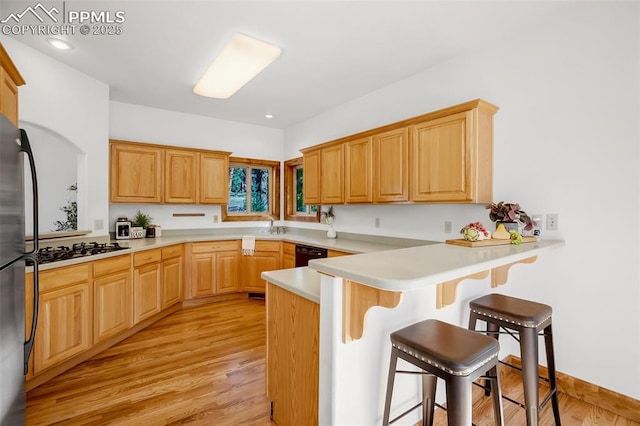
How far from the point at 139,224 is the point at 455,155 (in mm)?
3907

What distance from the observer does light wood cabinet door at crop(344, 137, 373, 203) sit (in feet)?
10.7

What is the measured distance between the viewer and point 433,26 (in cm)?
230

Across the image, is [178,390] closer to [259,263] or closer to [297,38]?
[259,263]

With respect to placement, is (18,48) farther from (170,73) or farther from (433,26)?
(433,26)

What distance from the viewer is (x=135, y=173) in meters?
3.78

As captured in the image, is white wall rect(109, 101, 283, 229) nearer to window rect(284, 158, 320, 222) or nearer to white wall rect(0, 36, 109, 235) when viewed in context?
window rect(284, 158, 320, 222)

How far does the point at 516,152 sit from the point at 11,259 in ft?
10.3

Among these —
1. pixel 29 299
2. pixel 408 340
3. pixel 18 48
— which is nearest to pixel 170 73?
pixel 18 48

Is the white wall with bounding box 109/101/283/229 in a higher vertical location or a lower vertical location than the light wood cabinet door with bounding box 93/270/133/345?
higher

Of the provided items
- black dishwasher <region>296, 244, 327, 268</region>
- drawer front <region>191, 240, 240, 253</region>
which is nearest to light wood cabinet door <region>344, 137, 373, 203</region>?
black dishwasher <region>296, 244, 327, 268</region>

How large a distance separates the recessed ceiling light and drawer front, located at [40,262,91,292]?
190cm

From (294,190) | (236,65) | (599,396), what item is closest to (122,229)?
(236,65)

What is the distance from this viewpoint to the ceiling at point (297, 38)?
210cm

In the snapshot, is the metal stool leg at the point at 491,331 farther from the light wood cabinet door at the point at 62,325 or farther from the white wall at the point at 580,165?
the light wood cabinet door at the point at 62,325
